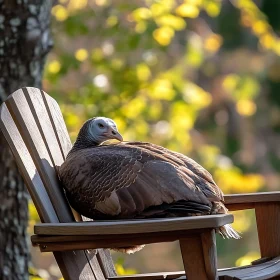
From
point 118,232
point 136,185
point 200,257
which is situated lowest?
point 200,257

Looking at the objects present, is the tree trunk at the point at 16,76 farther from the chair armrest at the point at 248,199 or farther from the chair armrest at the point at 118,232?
the chair armrest at the point at 118,232

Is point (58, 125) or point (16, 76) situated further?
point (16, 76)

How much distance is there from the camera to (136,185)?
116 inches

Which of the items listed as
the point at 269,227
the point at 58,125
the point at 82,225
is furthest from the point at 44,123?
Result: the point at 269,227

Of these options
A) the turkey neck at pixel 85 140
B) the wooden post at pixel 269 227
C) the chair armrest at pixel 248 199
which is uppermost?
the turkey neck at pixel 85 140

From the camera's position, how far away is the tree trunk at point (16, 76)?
386cm

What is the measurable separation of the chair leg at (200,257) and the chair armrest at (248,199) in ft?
2.23

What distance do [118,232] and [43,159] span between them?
0.60 metres

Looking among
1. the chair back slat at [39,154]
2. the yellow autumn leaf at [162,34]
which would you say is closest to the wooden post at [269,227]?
the chair back slat at [39,154]

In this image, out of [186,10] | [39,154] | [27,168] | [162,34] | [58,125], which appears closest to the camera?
[27,168]

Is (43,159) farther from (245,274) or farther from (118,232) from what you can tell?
(245,274)

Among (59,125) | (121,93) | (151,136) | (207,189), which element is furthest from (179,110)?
(207,189)

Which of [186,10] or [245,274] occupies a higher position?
[186,10]

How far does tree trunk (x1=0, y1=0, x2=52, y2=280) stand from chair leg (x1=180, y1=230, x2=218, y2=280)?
136 centimetres
